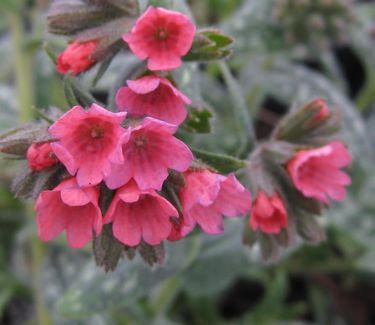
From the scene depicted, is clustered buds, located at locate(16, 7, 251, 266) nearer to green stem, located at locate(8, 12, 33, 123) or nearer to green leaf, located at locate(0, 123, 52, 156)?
green leaf, located at locate(0, 123, 52, 156)

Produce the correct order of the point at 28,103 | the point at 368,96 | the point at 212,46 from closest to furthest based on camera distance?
the point at 212,46, the point at 28,103, the point at 368,96

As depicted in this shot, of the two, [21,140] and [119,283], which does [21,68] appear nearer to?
[119,283]

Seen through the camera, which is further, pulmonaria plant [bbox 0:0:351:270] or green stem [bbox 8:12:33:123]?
green stem [bbox 8:12:33:123]

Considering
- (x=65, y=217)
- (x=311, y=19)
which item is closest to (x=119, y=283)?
(x=65, y=217)

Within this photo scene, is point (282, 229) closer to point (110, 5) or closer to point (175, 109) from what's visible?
point (175, 109)

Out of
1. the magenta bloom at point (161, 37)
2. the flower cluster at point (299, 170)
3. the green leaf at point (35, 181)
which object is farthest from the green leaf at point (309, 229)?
the green leaf at point (35, 181)

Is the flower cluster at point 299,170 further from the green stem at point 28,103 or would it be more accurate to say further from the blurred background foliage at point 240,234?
the green stem at point 28,103

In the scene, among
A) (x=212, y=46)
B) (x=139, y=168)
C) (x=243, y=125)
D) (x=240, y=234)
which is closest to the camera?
(x=139, y=168)

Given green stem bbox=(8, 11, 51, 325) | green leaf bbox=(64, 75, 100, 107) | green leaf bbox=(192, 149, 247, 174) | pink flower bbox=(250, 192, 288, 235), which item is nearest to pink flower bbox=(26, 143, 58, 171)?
green leaf bbox=(64, 75, 100, 107)
